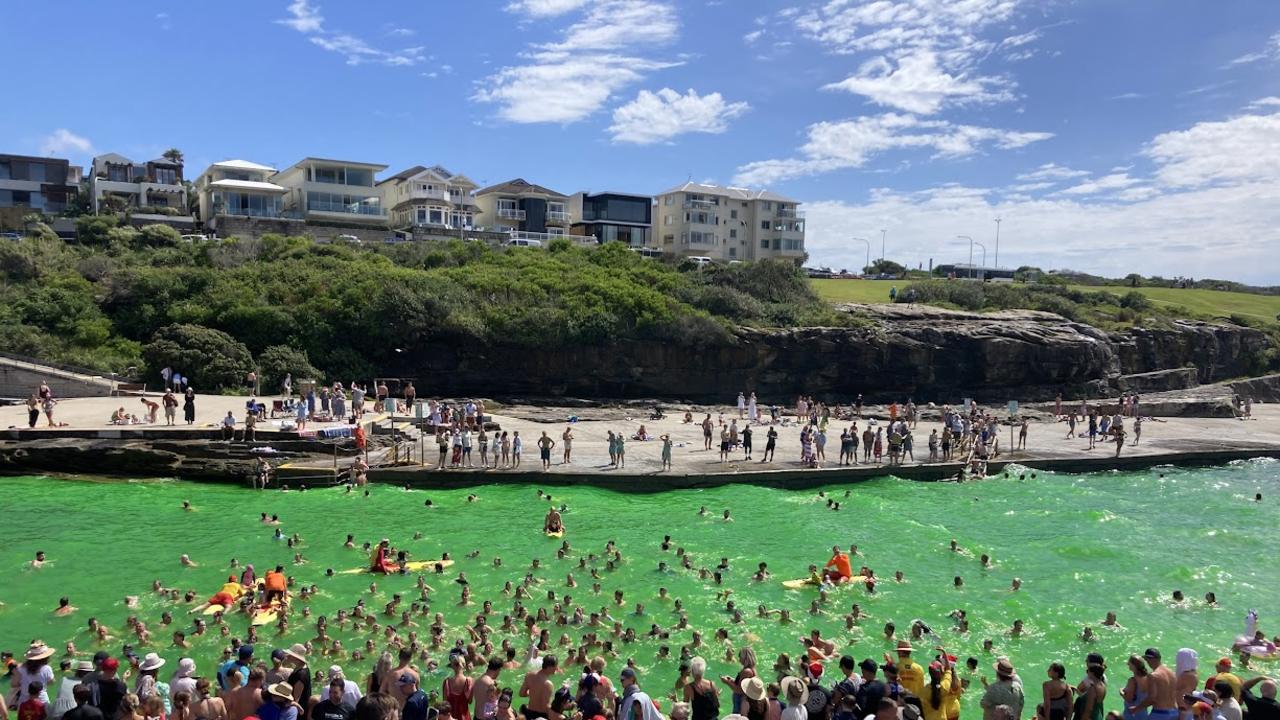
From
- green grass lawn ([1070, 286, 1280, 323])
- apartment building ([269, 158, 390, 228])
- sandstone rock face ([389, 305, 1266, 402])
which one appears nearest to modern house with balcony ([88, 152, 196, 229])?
apartment building ([269, 158, 390, 228])

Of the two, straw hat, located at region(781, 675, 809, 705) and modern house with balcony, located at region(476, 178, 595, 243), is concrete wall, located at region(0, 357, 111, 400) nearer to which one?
straw hat, located at region(781, 675, 809, 705)

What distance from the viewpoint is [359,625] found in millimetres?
14352

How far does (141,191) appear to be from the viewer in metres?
65.2

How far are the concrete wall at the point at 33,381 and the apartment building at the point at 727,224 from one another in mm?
52388

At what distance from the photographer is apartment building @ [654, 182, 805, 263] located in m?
77.0

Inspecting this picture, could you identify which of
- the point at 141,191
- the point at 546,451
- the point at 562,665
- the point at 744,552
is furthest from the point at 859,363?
the point at 141,191

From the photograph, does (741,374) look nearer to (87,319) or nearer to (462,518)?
(462,518)

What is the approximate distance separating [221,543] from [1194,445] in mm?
36142

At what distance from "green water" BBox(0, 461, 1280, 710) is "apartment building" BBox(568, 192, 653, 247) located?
52991 millimetres

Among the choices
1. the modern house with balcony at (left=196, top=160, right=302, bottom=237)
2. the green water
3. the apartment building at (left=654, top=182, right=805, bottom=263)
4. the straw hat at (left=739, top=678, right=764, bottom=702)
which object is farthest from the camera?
the apartment building at (left=654, top=182, right=805, bottom=263)

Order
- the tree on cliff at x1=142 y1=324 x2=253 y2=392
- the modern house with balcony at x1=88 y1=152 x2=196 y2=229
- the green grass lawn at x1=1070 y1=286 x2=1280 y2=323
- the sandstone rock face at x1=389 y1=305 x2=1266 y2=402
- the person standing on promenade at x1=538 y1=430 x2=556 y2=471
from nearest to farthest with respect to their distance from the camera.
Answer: the person standing on promenade at x1=538 y1=430 x2=556 y2=471
the tree on cliff at x1=142 y1=324 x2=253 y2=392
the sandstone rock face at x1=389 y1=305 x2=1266 y2=402
the modern house with balcony at x1=88 y1=152 x2=196 y2=229
the green grass lawn at x1=1070 y1=286 x2=1280 y2=323

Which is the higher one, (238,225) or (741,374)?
(238,225)

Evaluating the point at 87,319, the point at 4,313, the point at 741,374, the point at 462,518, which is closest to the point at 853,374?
the point at 741,374

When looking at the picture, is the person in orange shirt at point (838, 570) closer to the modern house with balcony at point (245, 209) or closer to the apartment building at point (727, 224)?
the modern house with balcony at point (245, 209)
